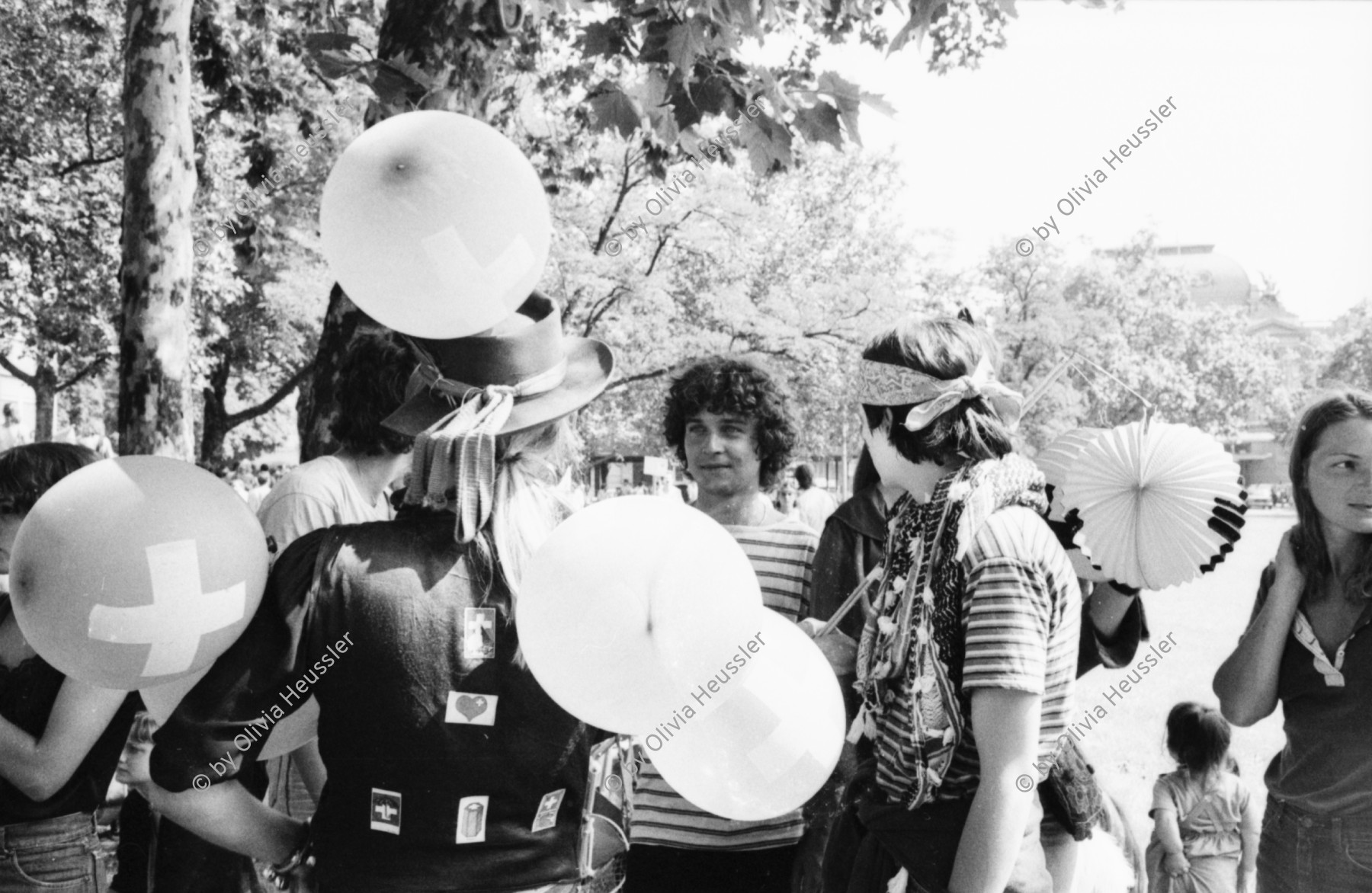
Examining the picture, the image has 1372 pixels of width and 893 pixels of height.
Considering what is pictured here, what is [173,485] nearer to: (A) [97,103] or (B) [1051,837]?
(B) [1051,837]

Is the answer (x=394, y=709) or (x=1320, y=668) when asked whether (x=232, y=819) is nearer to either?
(x=394, y=709)

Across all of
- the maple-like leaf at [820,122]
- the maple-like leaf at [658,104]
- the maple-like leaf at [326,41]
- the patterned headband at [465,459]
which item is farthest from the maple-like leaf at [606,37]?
the patterned headband at [465,459]

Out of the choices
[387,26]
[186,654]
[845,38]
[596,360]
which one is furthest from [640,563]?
[845,38]

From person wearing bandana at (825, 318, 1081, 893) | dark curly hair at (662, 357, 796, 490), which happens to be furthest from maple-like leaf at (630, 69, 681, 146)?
person wearing bandana at (825, 318, 1081, 893)

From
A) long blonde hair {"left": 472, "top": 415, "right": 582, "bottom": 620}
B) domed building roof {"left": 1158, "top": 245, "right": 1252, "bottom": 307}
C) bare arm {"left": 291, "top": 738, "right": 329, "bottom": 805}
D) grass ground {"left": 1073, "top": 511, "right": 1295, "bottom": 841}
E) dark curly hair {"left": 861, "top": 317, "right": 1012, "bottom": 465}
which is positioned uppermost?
domed building roof {"left": 1158, "top": 245, "right": 1252, "bottom": 307}

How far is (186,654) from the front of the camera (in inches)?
66.6

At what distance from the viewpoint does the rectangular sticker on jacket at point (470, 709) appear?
1.70 metres

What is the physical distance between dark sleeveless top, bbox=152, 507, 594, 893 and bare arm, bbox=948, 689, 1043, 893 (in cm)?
72

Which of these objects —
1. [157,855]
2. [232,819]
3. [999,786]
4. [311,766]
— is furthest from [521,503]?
[157,855]

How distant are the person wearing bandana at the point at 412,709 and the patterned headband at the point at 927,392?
685 mm

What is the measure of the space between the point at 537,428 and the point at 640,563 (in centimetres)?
42

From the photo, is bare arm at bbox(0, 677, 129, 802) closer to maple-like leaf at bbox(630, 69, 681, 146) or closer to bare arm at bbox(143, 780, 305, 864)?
bare arm at bbox(143, 780, 305, 864)

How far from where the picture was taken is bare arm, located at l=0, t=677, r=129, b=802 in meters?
2.19

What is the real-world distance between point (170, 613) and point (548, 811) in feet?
2.29
